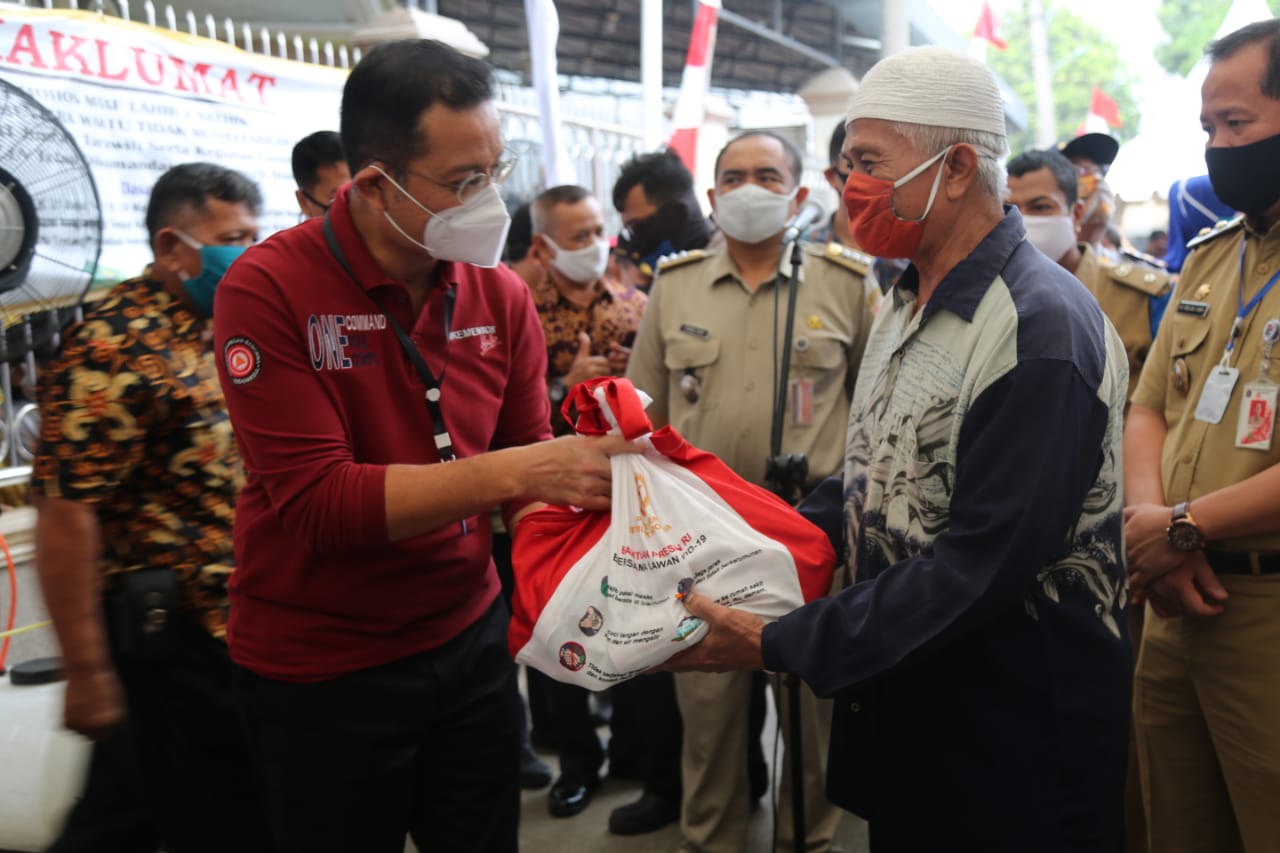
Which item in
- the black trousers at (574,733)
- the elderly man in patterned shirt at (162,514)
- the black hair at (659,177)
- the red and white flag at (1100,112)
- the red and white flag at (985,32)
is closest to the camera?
the elderly man in patterned shirt at (162,514)

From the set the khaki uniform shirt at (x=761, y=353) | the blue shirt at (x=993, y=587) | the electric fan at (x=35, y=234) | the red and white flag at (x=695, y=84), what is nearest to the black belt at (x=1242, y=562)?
the blue shirt at (x=993, y=587)

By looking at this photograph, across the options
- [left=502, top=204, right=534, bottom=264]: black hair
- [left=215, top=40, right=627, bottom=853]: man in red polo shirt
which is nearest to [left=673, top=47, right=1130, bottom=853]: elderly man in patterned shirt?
[left=215, top=40, right=627, bottom=853]: man in red polo shirt

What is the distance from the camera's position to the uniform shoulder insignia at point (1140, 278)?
3.37 metres

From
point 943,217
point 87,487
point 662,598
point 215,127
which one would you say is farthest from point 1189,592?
point 215,127

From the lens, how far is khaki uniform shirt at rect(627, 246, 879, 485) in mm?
3172

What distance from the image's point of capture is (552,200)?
3969 mm

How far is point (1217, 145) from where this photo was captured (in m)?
2.24

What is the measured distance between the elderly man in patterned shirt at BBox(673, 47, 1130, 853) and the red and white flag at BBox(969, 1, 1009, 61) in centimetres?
905

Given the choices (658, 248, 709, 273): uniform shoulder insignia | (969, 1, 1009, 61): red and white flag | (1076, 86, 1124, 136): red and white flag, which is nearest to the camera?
(658, 248, 709, 273): uniform shoulder insignia

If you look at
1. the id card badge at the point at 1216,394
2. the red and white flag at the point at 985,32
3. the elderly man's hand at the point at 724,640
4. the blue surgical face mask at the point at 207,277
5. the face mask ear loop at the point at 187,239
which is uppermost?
the red and white flag at the point at 985,32

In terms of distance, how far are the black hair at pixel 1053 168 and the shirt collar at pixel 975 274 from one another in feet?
7.12

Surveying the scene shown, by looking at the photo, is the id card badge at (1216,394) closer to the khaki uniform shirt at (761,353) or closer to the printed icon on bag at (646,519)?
the khaki uniform shirt at (761,353)

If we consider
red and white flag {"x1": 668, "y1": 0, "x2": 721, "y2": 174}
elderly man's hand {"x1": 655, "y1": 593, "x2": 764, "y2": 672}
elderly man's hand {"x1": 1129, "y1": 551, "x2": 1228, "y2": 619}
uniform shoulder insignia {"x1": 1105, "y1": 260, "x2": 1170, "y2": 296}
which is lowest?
elderly man's hand {"x1": 1129, "y1": 551, "x2": 1228, "y2": 619}

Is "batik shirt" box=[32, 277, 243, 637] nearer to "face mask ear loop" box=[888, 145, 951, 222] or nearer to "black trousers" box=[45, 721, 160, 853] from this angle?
"black trousers" box=[45, 721, 160, 853]
